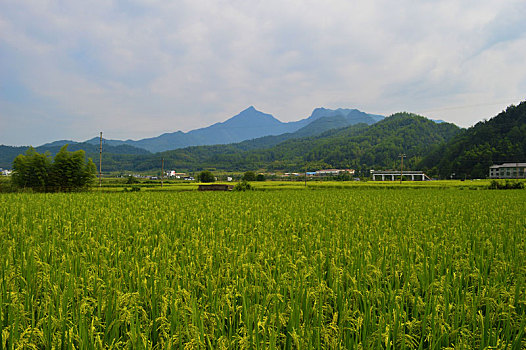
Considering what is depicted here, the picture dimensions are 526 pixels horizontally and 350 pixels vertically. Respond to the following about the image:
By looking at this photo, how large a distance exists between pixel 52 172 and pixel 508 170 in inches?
3568

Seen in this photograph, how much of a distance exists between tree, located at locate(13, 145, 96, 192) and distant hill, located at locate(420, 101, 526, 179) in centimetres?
7994

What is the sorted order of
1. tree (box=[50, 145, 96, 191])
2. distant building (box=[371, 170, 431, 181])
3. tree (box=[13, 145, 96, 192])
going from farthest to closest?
distant building (box=[371, 170, 431, 181]) < tree (box=[50, 145, 96, 191]) < tree (box=[13, 145, 96, 192])

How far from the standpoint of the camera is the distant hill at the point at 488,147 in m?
68.4

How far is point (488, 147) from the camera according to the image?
7062 centimetres

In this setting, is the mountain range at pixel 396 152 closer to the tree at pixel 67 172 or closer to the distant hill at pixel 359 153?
the distant hill at pixel 359 153

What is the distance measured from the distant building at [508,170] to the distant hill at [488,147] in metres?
1.68

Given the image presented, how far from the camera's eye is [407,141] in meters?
126

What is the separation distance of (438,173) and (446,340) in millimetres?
92827

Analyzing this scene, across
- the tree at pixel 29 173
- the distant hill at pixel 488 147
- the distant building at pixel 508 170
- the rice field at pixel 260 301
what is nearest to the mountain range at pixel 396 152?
the distant hill at pixel 488 147

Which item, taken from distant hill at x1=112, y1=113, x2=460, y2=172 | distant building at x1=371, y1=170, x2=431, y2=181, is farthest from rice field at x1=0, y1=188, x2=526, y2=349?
distant hill at x1=112, y1=113, x2=460, y2=172

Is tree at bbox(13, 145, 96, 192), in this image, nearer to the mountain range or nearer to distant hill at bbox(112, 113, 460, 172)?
the mountain range

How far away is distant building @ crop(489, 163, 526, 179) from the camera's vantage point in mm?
64981

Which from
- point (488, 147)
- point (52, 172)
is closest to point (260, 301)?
point (52, 172)

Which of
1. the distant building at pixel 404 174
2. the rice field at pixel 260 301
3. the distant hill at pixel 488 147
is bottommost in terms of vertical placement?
the rice field at pixel 260 301
